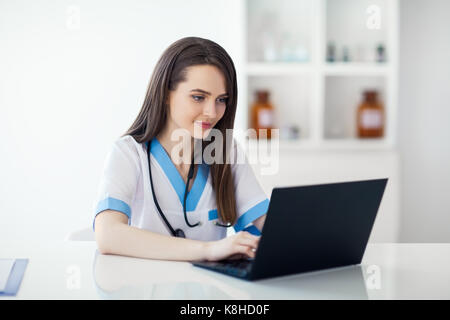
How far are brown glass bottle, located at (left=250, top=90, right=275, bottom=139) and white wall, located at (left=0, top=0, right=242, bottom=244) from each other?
44 cm

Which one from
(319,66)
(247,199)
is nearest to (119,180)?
(247,199)

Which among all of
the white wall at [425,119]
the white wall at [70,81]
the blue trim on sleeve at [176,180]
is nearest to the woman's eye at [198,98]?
the blue trim on sleeve at [176,180]

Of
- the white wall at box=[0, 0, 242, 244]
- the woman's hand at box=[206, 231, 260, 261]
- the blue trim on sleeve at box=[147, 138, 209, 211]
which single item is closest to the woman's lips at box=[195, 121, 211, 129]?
the blue trim on sleeve at box=[147, 138, 209, 211]

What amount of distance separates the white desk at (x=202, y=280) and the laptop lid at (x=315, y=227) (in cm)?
3

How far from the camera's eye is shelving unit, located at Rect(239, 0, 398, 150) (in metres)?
2.81

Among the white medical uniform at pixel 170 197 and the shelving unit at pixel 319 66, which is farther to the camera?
the shelving unit at pixel 319 66

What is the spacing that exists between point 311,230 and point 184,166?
0.62 m

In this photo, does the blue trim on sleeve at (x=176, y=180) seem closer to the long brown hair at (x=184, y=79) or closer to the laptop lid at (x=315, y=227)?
the long brown hair at (x=184, y=79)

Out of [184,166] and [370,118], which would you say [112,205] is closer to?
[184,166]

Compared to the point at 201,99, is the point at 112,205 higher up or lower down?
lower down

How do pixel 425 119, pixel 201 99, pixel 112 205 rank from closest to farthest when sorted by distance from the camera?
1. pixel 112 205
2. pixel 201 99
3. pixel 425 119

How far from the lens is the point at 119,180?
149 cm

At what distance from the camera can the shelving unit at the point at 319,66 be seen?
2.81 m

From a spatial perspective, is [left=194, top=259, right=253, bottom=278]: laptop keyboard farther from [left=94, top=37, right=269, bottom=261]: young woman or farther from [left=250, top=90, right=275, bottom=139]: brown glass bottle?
[left=250, top=90, right=275, bottom=139]: brown glass bottle
